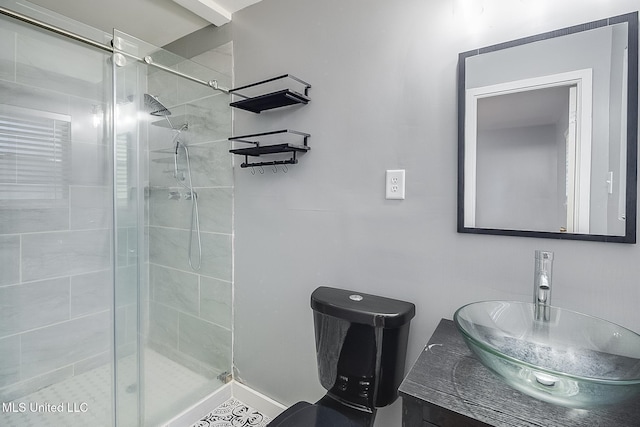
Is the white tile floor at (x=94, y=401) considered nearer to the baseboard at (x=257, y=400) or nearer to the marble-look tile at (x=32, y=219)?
the baseboard at (x=257, y=400)

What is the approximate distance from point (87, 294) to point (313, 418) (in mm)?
1397

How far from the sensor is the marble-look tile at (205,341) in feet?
6.06

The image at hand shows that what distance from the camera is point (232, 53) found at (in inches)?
74.5

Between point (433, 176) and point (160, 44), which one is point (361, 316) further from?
point (160, 44)

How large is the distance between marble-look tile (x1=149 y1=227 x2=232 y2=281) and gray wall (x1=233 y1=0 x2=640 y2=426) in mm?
114

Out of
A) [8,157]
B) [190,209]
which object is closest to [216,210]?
[190,209]

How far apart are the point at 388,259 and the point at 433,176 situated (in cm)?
41

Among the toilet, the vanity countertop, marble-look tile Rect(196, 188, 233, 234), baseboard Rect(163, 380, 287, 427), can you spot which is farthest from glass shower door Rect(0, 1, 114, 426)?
the vanity countertop

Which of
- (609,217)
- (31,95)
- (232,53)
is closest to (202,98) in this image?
(232,53)

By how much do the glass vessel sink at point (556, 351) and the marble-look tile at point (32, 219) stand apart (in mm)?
1869

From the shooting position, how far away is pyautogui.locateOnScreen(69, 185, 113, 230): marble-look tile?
1.53 meters

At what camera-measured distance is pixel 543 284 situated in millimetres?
978

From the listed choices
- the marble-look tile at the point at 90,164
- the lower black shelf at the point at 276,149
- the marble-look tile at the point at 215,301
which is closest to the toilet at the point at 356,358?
the lower black shelf at the point at 276,149

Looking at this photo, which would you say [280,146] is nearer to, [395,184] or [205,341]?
[395,184]
